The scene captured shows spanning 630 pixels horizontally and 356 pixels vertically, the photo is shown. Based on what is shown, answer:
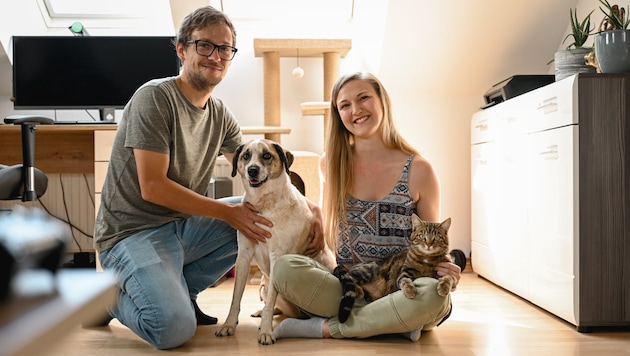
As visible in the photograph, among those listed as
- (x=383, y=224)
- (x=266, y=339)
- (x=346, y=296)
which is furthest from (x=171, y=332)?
(x=383, y=224)

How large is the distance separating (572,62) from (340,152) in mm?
1037

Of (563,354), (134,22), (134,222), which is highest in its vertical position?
(134,22)

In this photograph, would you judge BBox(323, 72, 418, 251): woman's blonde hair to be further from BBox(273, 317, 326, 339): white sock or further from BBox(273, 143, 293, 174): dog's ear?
BBox(273, 317, 326, 339): white sock

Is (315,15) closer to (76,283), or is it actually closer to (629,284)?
(629,284)

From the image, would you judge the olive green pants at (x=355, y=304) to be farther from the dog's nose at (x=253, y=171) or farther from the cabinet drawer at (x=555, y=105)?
the cabinet drawer at (x=555, y=105)

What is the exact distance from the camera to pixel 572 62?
2.44m

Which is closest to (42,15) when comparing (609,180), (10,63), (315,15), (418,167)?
(10,63)

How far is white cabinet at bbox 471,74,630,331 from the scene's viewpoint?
2131mm

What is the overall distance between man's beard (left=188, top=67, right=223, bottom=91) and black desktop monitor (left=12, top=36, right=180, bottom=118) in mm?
1415

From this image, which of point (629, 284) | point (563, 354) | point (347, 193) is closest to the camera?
point (563, 354)

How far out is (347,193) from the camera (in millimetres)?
2262

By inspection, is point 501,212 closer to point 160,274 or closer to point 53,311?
point 160,274

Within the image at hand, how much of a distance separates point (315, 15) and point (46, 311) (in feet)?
12.6

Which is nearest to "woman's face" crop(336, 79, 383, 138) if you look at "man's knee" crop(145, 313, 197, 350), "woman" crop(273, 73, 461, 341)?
"woman" crop(273, 73, 461, 341)
